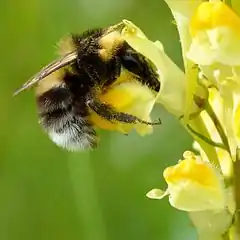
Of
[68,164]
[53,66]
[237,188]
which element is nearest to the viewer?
[237,188]

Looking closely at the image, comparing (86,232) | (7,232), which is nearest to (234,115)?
(86,232)

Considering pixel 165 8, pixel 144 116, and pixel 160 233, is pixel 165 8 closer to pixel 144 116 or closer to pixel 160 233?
pixel 160 233

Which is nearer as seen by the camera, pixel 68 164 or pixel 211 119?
pixel 211 119

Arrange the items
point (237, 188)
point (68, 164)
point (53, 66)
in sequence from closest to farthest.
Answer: point (237, 188)
point (53, 66)
point (68, 164)

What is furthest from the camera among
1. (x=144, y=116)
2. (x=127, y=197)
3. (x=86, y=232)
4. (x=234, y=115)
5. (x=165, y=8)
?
(x=165, y=8)

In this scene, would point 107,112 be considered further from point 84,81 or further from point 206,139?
point 206,139

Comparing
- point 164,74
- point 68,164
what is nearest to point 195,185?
point 164,74

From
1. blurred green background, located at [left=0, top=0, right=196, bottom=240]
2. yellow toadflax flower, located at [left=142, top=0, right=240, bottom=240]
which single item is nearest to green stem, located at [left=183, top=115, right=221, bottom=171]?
yellow toadflax flower, located at [left=142, top=0, right=240, bottom=240]
